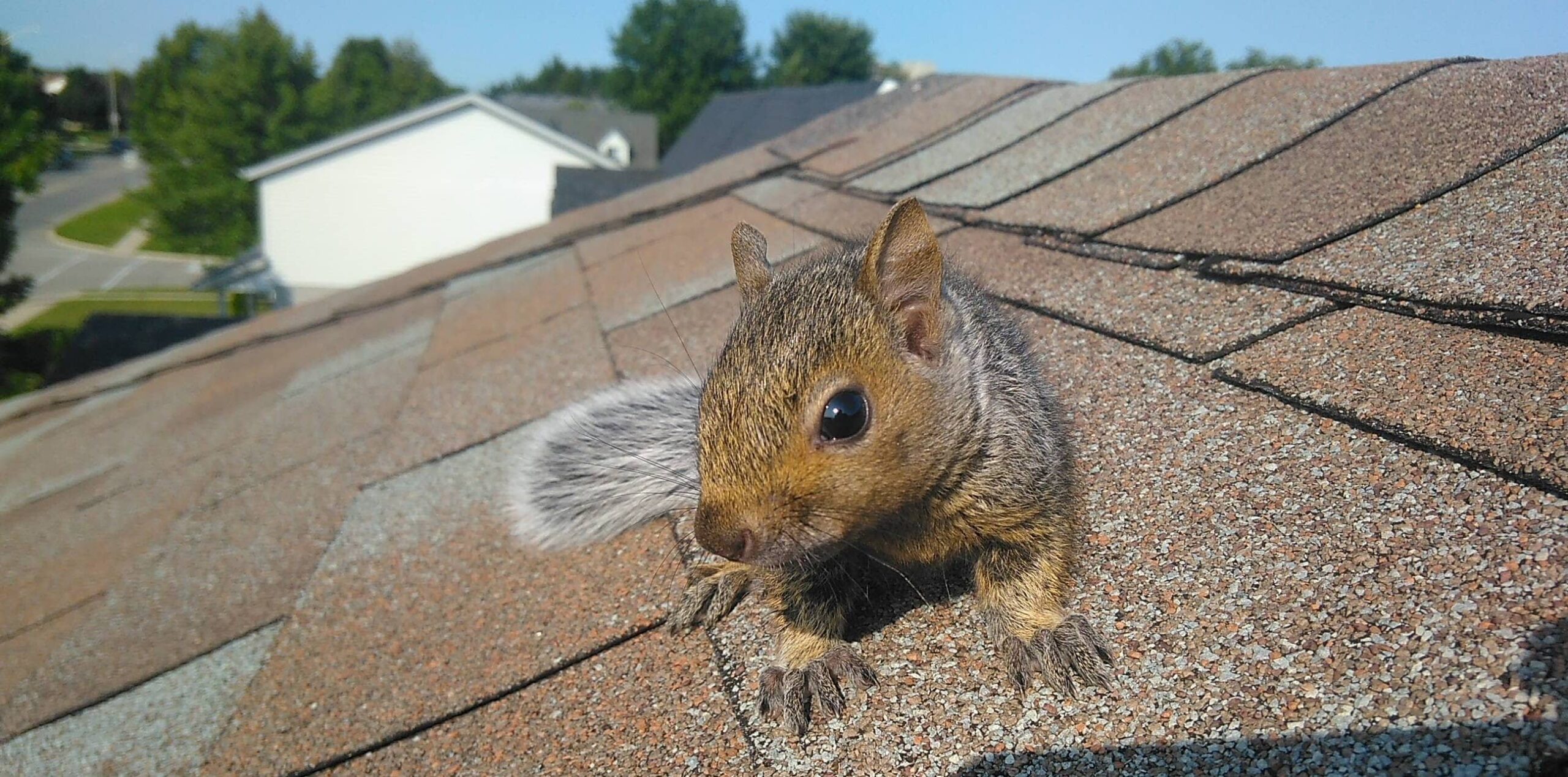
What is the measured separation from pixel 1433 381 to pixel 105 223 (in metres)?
81.1

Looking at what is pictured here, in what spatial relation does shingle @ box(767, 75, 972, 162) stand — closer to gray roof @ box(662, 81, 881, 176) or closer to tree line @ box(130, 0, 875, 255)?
gray roof @ box(662, 81, 881, 176)

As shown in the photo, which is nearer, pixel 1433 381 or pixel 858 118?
pixel 1433 381

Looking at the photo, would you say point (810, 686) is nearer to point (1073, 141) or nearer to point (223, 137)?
point (1073, 141)

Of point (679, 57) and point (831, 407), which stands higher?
point (679, 57)

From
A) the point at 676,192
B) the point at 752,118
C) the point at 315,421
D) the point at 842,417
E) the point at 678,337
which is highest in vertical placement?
the point at 752,118

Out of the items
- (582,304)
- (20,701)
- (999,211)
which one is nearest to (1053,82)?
(999,211)

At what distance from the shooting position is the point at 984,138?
4684 millimetres

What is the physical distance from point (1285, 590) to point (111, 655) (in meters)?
3.63

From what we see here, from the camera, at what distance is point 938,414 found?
5.84 ft

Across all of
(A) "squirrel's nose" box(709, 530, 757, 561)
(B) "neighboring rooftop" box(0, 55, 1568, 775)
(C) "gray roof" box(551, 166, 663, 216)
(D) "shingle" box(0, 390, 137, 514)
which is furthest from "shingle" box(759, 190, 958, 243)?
(C) "gray roof" box(551, 166, 663, 216)

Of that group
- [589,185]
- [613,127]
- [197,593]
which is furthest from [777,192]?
[613,127]

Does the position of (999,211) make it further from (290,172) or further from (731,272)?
(290,172)

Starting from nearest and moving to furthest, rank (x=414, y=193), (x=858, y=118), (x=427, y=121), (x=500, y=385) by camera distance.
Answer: (x=500, y=385)
(x=858, y=118)
(x=427, y=121)
(x=414, y=193)

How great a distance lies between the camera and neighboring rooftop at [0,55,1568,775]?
4.22 ft
